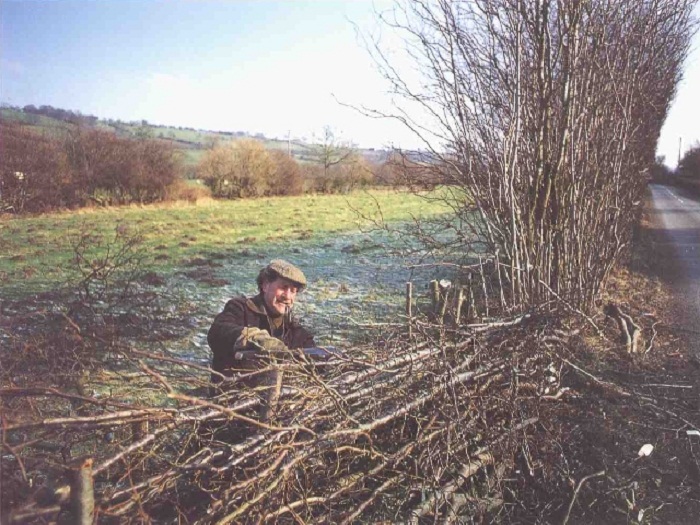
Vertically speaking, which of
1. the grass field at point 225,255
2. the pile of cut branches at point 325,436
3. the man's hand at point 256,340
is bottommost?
the grass field at point 225,255

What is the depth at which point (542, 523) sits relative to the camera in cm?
299

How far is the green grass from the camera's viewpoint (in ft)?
33.9

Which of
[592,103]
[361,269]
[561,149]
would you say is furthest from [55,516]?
[361,269]

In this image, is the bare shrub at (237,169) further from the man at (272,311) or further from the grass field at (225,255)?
the man at (272,311)

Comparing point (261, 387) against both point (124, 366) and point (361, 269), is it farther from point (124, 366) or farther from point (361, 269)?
point (361, 269)

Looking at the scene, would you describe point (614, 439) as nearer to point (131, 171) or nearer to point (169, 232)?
point (169, 232)

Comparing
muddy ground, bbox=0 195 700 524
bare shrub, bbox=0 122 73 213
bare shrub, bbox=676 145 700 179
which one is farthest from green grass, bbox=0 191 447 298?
bare shrub, bbox=676 145 700 179

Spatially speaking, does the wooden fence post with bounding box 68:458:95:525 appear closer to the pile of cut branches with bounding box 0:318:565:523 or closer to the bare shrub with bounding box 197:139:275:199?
the pile of cut branches with bounding box 0:318:565:523

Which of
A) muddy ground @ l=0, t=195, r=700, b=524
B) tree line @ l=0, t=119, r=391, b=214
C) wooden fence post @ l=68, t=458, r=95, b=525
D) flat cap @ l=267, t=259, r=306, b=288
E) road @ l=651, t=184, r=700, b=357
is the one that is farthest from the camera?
tree line @ l=0, t=119, r=391, b=214

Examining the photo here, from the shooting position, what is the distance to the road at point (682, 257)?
7.18m

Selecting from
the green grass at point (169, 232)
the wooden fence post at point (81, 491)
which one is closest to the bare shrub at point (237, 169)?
the green grass at point (169, 232)

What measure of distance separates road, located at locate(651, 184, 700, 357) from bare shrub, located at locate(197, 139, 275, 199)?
Answer: 70.7 feet

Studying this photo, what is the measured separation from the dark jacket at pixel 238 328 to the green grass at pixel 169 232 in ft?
9.40

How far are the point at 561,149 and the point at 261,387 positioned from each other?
405 centimetres
